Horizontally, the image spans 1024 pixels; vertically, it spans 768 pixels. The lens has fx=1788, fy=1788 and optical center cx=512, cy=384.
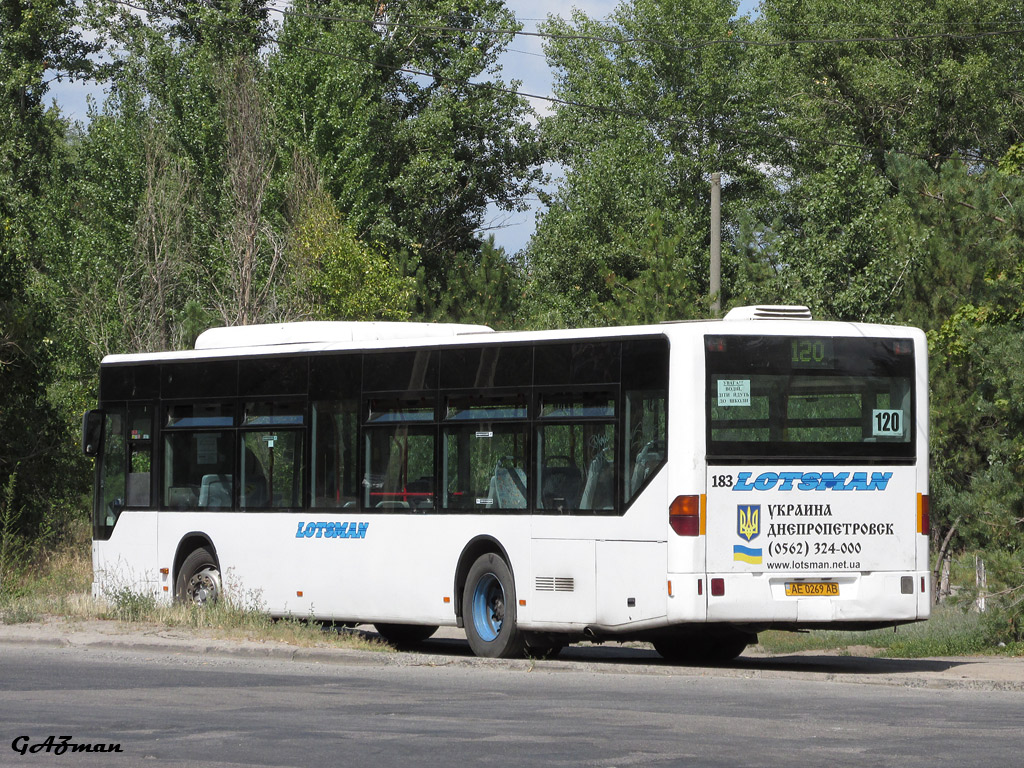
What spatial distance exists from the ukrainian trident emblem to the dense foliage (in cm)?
407

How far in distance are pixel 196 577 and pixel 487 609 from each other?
4.19 meters

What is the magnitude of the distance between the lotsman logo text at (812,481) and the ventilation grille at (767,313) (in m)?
1.46

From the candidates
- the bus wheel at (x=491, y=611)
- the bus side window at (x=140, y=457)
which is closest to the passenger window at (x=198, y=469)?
the bus side window at (x=140, y=457)

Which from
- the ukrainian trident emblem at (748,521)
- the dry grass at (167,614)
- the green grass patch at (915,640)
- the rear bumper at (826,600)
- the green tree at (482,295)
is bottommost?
the green grass patch at (915,640)

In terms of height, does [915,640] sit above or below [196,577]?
below

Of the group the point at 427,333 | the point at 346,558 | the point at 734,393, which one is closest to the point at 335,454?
the point at 346,558

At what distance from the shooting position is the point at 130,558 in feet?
65.8

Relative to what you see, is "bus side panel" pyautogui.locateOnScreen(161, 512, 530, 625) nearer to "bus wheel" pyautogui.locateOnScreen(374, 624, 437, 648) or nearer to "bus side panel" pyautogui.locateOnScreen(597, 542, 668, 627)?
"bus side panel" pyautogui.locateOnScreen(597, 542, 668, 627)

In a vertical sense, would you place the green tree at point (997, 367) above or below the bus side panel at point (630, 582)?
above

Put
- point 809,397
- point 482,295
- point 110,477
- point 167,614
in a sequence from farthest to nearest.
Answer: point 482,295, point 110,477, point 167,614, point 809,397

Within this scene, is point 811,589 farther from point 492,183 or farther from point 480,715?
point 492,183

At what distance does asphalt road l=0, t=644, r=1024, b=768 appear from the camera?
366 inches

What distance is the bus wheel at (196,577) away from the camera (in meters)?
19.2

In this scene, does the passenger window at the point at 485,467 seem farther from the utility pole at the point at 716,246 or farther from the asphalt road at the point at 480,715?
the utility pole at the point at 716,246
